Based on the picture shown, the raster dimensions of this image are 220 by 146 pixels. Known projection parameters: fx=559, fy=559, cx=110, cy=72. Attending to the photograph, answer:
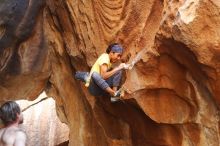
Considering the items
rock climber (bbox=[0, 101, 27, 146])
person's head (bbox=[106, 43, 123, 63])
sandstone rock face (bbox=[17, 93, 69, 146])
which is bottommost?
sandstone rock face (bbox=[17, 93, 69, 146])

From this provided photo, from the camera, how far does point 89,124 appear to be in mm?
7508

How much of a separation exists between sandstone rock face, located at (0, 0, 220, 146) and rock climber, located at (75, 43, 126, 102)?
0.42 ft

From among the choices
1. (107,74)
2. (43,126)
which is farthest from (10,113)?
(43,126)

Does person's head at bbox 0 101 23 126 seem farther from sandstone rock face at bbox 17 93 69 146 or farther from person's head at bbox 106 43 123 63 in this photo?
sandstone rock face at bbox 17 93 69 146

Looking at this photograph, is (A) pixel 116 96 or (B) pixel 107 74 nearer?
(B) pixel 107 74

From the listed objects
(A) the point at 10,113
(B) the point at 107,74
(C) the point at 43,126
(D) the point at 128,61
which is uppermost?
(D) the point at 128,61

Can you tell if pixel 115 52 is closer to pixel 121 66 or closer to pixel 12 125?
pixel 121 66

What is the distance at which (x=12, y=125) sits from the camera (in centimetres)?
495

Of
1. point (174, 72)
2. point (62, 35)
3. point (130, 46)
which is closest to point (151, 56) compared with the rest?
point (174, 72)

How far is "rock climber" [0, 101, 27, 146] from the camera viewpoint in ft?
15.9

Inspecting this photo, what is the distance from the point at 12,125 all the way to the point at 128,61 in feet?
4.93

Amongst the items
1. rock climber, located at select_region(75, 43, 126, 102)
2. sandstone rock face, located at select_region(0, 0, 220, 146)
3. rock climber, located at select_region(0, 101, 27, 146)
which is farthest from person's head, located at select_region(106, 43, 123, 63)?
rock climber, located at select_region(0, 101, 27, 146)

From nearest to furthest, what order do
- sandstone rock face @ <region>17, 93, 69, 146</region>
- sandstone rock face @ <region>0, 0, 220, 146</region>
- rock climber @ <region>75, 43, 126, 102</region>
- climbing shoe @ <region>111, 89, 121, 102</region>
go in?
sandstone rock face @ <region>0, 0, 220, 146</region>, rock climber @ <region>75, 43, 126, 102</region>, climbing shoe @ <region>111, 89, 121, 102</region>, sandstone rock face @ <region>17, 93, 69, 146</region>

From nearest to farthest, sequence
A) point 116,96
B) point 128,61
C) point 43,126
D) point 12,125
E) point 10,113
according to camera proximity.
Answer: point 10,113
point 12,125
point 116,96
point 128,61
point 43,126
